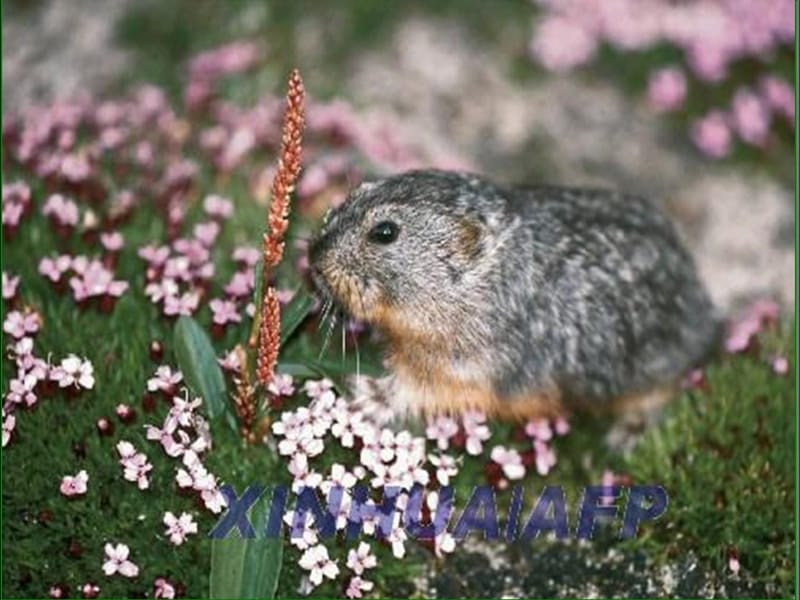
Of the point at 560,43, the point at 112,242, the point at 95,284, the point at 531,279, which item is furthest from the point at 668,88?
the point at 95,284

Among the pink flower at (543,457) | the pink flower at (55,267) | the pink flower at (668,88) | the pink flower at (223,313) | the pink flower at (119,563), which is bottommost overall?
the pink flower at (119,563)

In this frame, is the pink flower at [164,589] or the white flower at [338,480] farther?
the white flower at [338,480]

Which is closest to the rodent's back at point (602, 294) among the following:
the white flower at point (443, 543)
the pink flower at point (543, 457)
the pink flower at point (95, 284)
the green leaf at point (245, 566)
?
the pink flower at point (543, 457)

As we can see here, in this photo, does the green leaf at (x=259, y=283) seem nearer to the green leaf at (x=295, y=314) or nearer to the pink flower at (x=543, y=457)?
the green leaf at (x=295, y=314)

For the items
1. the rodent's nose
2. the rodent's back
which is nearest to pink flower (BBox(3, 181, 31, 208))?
the rodent's nose

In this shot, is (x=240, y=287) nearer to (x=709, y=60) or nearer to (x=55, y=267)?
(x=55, y=267)

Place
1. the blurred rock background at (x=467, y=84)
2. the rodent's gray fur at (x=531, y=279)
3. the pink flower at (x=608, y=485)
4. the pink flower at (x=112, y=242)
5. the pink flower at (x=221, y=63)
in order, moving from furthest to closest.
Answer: the blurred rock background at (x=467, y=84) < the pink flower at (x=221, y=63) < the pink flower at (x=112, y=242) < the pink flower at (x=608, y=485) < the rodent's gray fur at (x=531, y=279)
